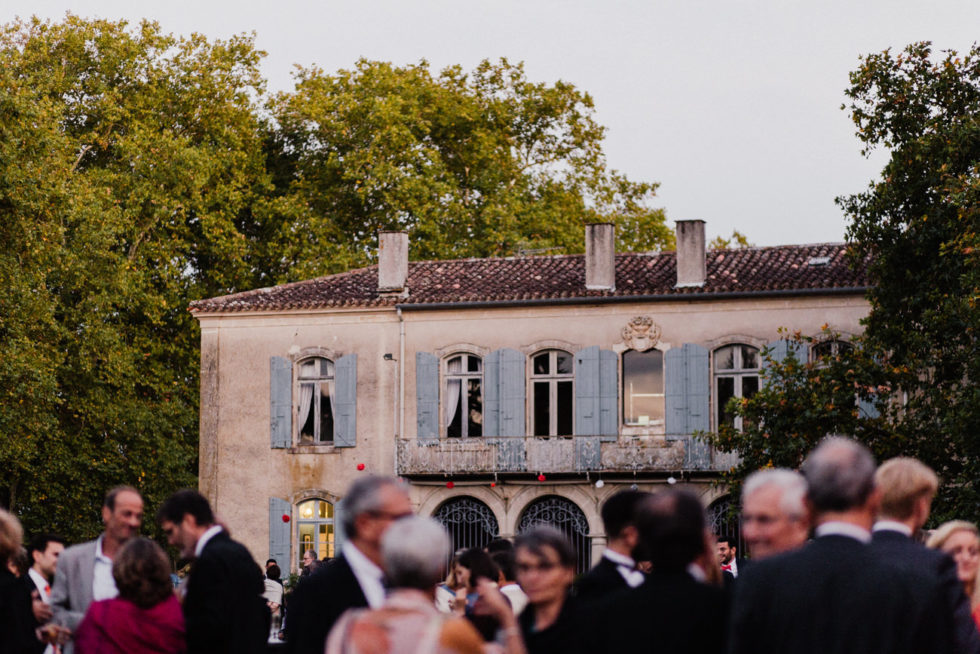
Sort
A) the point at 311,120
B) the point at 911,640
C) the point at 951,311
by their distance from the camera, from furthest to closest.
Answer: the point at 311,120 → the point at 951,311 → the point at 911,640

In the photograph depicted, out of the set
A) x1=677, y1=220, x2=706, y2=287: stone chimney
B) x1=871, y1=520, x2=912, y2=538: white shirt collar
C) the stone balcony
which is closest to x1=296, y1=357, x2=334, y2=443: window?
the stone balcony

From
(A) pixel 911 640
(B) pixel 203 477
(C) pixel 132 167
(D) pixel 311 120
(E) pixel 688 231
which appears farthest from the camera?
(D) pixel 311 120

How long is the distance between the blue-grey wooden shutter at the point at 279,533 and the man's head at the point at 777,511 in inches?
1059

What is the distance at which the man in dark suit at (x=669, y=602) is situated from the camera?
5.10 metres

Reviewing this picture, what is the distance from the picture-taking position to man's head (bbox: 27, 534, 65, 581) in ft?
30.1

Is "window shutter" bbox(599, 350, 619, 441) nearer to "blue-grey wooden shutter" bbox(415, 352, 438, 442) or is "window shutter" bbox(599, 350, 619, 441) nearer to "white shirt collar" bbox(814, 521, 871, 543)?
"blue-grey wooden shutter" bbox(415, 352, 438, 442)

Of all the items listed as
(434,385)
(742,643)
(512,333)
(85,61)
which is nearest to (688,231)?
(512,333)

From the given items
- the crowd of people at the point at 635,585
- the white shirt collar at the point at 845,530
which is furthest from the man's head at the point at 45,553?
the white shirt collar at the point at 845,530

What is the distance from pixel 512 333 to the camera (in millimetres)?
31125

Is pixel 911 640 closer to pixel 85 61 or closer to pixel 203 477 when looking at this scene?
pixel 203 477

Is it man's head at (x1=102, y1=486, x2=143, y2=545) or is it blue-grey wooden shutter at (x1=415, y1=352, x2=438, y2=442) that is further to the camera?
blue-grey wooden shutter at (x1=415, y1=352, x2=438, y2=442)

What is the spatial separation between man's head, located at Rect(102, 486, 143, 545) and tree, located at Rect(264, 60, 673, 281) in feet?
96.6

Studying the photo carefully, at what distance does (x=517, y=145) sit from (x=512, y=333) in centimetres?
1054

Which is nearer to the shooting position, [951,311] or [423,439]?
[951,311]
